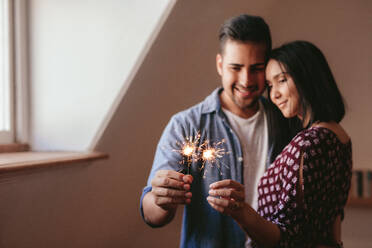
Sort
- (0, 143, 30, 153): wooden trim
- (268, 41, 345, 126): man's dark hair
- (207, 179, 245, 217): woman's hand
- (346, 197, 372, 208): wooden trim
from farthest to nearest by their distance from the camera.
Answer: (346, 197, 372, 208): wooden trim, (0, 143, 30, 153): wooden trim, (268, 41, 345, 126): man's dark hair, (207, 179, 245, 217): woman's hand

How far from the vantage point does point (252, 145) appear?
3.10 feet

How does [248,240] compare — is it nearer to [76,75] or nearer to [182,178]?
[182,178]

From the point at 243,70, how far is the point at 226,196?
376 mm

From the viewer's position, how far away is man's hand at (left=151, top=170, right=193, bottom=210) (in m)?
0.70

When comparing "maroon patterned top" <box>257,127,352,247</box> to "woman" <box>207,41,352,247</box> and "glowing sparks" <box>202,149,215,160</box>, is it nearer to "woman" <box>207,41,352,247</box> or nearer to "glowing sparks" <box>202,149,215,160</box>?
"woman" <box>207,41,352,247</box>

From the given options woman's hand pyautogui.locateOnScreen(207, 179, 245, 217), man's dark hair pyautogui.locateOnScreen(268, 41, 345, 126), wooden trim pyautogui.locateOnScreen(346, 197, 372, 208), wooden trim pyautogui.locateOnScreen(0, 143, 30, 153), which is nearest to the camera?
woman's hand pyautogui.locateOnScreen(207, 179, 245, 217)

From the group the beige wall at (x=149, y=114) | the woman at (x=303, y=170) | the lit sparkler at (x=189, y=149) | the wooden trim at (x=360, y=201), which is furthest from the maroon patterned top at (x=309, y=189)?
the wooden trim at (x=360, y=201)

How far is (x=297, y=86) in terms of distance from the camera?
85 cm

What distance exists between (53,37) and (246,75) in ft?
2.34

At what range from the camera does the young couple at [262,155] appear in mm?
777

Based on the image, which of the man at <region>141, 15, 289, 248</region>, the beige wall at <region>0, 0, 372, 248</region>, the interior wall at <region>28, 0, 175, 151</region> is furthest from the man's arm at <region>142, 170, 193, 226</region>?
the interior wall at <region>28, 0, 175, 151</region>

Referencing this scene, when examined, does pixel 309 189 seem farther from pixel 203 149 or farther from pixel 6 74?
pixel 6 74

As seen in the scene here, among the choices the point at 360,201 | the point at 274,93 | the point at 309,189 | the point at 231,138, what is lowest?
the point at 360,201

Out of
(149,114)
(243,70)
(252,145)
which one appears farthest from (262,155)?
(149,114)
